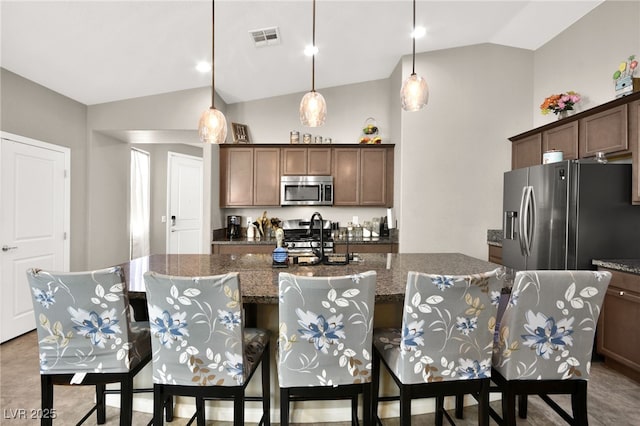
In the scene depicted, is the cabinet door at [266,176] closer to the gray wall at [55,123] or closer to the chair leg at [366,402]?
the gray wall at [55,123]

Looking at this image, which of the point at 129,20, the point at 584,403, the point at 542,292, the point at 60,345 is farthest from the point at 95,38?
the point at 584,403

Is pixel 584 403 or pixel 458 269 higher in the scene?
pixel 458 269

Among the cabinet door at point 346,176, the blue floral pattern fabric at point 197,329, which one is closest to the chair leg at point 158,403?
the blue floral pattern fabric at point 197,329

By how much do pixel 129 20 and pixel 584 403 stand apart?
3.83 metres

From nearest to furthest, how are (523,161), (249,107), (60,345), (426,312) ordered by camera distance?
(426,312) → (60,345) → (523,161) → (249,107)

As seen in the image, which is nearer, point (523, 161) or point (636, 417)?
point (636, 417)

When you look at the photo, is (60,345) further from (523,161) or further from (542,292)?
(523,161)

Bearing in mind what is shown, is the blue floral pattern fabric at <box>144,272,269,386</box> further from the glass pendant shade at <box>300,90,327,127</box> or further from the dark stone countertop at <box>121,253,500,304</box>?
the glass pendant shade at <box>300,90,327,127</box>

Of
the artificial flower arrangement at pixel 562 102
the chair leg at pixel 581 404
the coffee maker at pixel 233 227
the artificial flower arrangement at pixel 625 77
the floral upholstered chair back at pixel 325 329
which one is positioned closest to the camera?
the floral upholstered chair back at pixel 325 329

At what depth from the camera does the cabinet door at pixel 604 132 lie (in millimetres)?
2756

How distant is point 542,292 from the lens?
4.64 feet

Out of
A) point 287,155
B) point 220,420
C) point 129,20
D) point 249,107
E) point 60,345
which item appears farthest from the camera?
point 249,107

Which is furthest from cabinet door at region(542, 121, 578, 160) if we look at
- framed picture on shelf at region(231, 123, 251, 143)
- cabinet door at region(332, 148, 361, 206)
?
framed picture on shelf at region(231, 123, 251, 143)

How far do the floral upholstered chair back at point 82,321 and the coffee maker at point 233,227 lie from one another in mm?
3221
